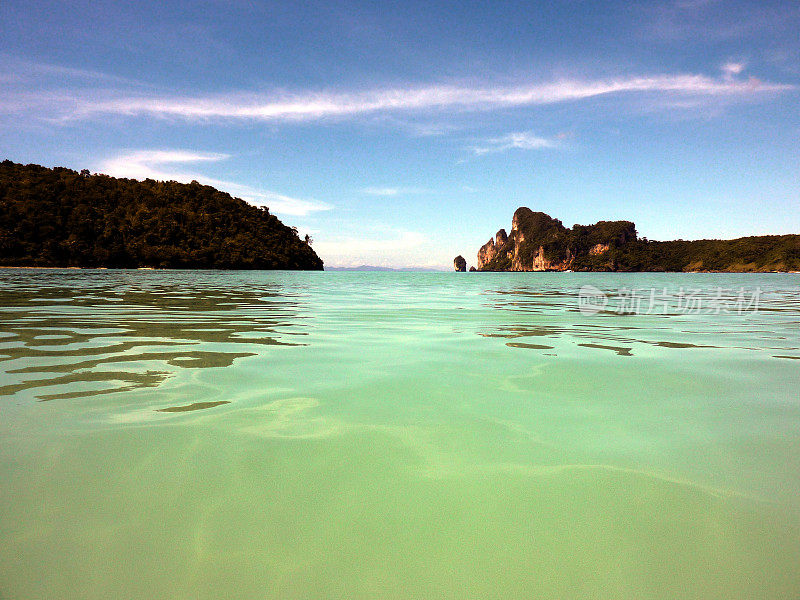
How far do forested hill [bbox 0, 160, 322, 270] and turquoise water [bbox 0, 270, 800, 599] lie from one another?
99.8 meters

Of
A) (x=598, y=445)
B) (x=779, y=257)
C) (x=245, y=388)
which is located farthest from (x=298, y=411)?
(x=779, y=257)

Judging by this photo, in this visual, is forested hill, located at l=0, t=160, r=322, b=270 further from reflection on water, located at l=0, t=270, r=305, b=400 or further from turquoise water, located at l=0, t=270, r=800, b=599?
turquoise water, located at l=0, t=270, r=800, b=599

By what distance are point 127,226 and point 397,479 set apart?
119213mm

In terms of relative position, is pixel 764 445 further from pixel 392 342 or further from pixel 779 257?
pixel 779 257

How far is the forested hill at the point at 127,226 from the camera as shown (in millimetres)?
83062

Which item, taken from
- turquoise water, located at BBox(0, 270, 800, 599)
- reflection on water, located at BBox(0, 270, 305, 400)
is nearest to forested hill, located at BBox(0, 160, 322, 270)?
reflection on water, located at BBox(0, 270, 305, 400)

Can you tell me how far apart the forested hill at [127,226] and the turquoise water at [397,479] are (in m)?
99.8

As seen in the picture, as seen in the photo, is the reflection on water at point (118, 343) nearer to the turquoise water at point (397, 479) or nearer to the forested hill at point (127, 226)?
the turquoise water at point (397, 479)

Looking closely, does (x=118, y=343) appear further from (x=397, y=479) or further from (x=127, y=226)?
(x=127, y=226)

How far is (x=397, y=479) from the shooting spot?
8.14 ft

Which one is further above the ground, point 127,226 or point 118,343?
point 127,226

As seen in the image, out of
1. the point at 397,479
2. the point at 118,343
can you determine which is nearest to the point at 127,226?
the point at 118,343

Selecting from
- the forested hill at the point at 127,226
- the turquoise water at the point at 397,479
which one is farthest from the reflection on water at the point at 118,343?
the forested hill at the point at 127,226

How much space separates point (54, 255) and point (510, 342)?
10274cm
